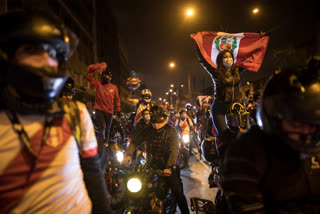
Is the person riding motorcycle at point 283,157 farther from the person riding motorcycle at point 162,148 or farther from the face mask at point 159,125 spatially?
the face mask at point 159,125

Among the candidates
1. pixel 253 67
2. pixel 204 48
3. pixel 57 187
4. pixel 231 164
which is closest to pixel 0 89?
pixel 57 187

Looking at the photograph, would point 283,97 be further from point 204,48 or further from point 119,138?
point 119,138

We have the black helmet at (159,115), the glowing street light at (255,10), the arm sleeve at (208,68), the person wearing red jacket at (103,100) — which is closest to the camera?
the arm sleeve at (208,68)

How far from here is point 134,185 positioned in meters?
2.51

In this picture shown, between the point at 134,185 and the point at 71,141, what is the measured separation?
163 centimetres

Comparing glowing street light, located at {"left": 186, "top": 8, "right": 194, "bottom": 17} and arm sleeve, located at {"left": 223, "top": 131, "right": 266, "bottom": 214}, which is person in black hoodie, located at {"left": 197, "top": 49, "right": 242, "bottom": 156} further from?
glowing street light, located at {"left": 186, "top": 8, "right": 194, "bottom": 17}

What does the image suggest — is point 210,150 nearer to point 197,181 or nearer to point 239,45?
point 197,181

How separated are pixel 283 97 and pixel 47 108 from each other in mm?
1801

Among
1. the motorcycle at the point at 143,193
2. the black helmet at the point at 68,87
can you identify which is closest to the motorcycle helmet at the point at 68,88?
the black helmet at the point at 68,87

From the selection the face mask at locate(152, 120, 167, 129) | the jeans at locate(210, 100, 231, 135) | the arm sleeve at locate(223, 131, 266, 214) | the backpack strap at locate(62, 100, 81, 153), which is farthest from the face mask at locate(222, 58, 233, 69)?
the backpack strap at locate(62, 100, 81, 153)

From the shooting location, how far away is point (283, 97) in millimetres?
1222

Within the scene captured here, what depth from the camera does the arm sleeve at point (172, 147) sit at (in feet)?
10.1

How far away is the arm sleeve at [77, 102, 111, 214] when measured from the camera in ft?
4.48

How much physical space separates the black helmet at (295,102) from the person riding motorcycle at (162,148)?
2133mm
